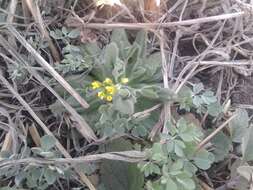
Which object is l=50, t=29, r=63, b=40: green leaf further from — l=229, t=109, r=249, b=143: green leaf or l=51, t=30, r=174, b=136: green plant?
l=229, t=109, r=249, b=143: green leaf

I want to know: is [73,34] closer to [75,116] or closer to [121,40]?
[121,40]

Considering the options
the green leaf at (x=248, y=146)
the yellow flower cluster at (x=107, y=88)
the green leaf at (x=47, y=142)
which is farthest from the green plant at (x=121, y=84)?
the green leaf at (x=248, y=146)

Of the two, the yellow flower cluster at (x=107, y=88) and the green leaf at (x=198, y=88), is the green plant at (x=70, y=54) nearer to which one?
the yellow flower cluster at (x=107, y=88)

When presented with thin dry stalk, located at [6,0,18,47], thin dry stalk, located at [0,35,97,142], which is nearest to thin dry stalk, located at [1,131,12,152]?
thin dry stalk, located at [0,35,97,142]

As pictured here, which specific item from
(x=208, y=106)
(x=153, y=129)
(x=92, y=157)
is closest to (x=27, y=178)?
(x=92, y=157)

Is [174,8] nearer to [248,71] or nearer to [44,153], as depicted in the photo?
[248,71]

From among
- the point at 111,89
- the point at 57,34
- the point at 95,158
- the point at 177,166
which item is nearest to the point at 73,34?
the point at 57,34
